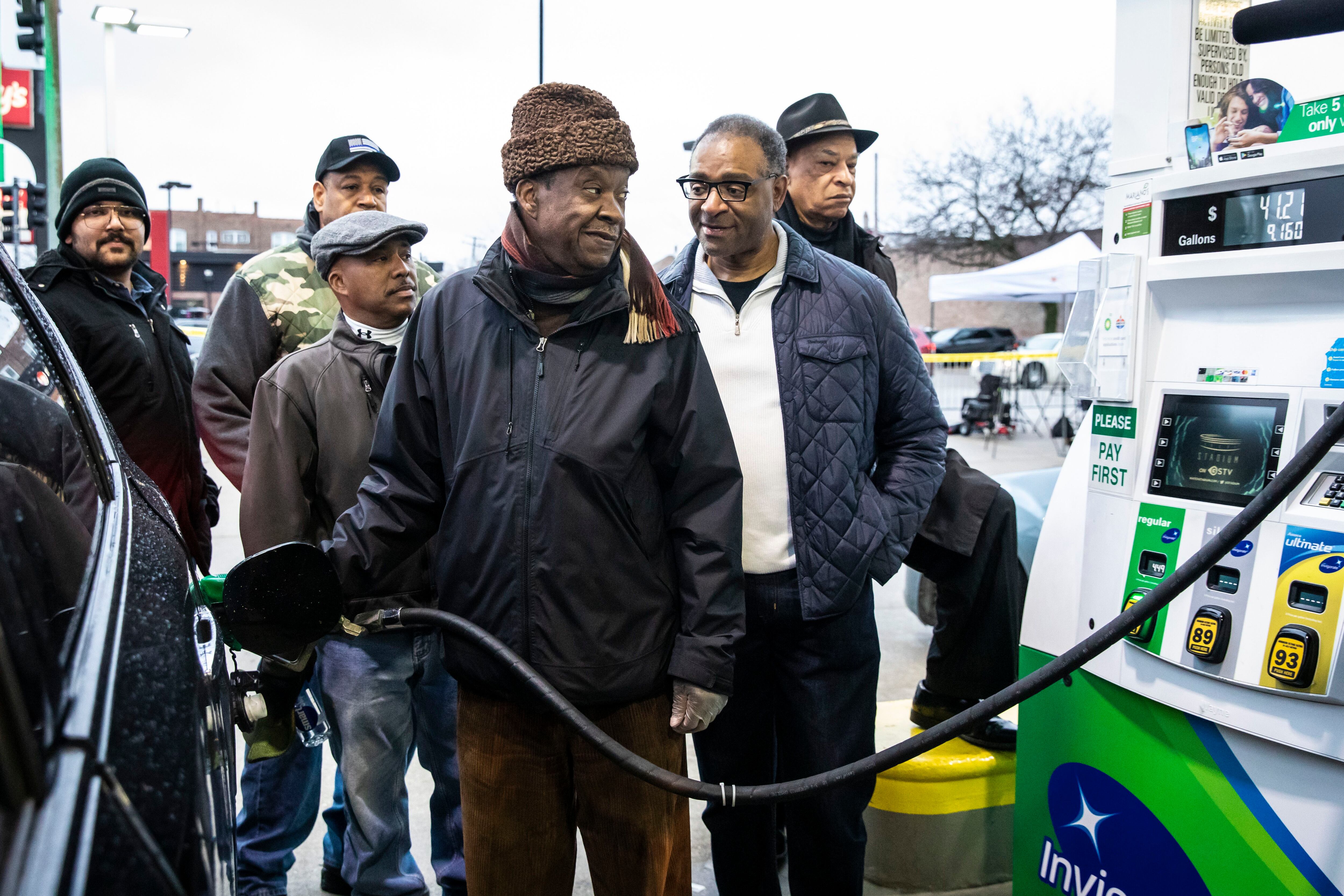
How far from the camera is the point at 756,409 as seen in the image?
2.30 meters

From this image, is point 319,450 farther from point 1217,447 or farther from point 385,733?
point 1217,447

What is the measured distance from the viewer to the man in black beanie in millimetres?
3180

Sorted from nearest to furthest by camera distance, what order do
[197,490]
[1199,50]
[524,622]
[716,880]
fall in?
[524,622]
[1199,50]
[716,880]
[197,490]

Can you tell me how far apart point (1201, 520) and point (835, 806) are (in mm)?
1009

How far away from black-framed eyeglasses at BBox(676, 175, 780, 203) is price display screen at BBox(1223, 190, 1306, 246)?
94 centimetres

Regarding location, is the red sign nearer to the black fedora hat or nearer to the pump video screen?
the black fedora hat

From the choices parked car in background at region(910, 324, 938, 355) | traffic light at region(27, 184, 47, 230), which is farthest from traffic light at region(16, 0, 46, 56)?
parked car in background at region(910, 324, 938, 355)

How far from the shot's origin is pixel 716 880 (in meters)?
2.61

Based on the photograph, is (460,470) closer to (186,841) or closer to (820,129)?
(186,841)

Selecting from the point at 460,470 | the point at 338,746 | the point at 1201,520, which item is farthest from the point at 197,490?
the point at 1201,520

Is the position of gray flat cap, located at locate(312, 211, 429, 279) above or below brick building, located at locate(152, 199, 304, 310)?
below

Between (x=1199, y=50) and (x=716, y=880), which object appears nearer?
(x=1199, y=50)

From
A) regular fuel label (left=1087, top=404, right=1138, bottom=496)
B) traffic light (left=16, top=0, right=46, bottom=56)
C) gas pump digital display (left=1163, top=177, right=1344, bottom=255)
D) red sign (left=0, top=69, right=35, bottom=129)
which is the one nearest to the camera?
gas pump digital display (left=1163, top=177, right=1344, bottom=255)

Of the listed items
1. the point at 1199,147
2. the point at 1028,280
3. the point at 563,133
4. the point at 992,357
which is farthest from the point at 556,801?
the point at 1028,280
